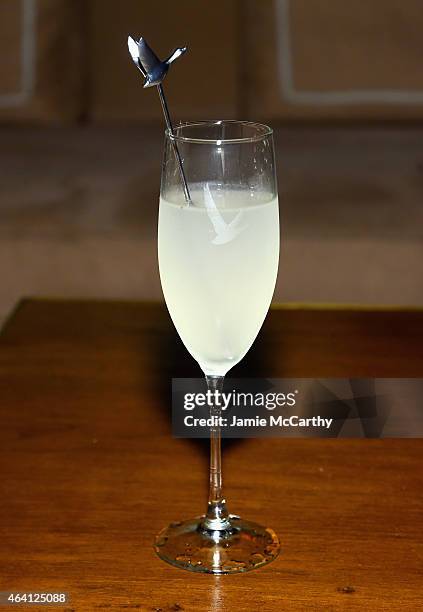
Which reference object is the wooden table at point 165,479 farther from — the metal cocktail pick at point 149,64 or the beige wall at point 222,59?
the beige wall at point 222,59

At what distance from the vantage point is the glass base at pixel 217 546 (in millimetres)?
637

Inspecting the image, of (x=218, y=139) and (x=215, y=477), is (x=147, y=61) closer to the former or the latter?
(x=218, y=139)

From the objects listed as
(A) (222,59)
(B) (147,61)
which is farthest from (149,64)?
(A) (222,59)

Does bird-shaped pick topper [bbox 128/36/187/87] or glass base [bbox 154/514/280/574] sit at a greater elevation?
bird-shaped pick topper [bbox 128/36/187/87]

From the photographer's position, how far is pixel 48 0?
6.18 ft

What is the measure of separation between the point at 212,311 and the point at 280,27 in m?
1.37

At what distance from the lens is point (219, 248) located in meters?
0.60

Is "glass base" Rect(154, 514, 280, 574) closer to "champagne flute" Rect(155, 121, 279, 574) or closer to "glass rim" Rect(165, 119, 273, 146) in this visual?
"champagne flute" Rect(155, 121, 279, 574)

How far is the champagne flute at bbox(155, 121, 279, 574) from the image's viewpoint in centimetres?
61

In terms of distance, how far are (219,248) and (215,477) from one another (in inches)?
6.4

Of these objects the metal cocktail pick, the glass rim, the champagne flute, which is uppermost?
the metal cocktail pick

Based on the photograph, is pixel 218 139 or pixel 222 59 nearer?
pixel 218 139

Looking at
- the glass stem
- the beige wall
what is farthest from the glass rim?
the beige wall

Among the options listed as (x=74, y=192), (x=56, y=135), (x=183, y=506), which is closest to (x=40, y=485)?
(x=183, y=506)
